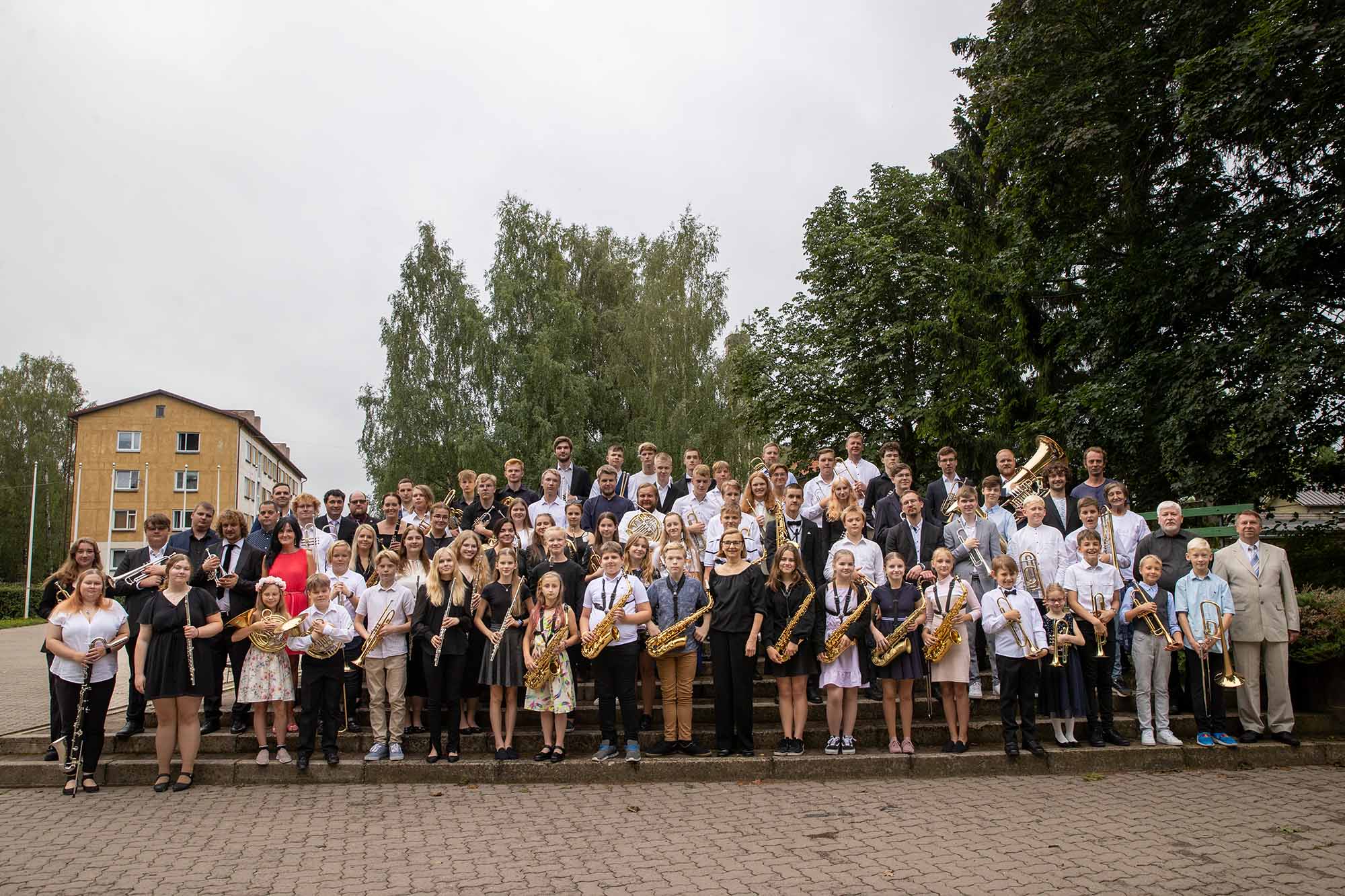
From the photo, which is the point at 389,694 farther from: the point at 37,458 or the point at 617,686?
the point at 37,458

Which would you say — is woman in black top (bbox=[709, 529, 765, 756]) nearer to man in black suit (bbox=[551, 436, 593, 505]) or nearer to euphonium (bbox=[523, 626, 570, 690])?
euphonium (bbox=[523, 626, 570, 690])

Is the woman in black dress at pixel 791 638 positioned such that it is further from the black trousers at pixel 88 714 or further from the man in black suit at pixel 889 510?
the black trousers at pixel 88 714

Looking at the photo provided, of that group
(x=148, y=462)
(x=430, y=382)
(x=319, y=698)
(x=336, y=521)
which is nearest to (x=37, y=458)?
(x=148, y=462)

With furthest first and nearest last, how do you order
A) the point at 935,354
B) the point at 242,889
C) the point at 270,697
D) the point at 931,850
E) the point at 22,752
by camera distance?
the point at 935,354
the point at 22,752
the point at 270,697
the point at 931,850
the point at 242,889

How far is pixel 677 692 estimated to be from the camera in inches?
296

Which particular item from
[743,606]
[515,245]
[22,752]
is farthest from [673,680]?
[515,245]

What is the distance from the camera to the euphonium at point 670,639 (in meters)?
7.26

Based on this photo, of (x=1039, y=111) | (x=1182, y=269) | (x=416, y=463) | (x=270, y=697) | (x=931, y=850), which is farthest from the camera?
(x=416, y=463)

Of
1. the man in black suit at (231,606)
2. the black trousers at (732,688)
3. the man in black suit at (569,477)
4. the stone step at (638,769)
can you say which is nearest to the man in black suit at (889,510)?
the black trousers at (732,688)

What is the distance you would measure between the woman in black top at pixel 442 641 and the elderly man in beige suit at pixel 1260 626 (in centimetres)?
675

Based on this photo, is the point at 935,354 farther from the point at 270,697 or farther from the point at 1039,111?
the point at 270,697

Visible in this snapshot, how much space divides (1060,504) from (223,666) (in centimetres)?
814

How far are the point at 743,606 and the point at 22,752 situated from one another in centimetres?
651

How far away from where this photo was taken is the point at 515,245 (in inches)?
1224
